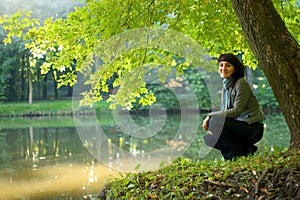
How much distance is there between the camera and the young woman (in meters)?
4.62

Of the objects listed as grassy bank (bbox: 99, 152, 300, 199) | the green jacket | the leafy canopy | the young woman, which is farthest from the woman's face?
the leafy canopy

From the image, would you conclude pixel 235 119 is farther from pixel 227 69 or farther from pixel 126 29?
pixel 126 29

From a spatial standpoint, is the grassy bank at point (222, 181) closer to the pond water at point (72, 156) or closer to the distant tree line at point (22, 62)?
the pond water at point (72, 156)

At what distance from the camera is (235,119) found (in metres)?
4.71

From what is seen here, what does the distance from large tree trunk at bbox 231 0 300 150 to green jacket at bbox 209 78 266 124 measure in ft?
1.14

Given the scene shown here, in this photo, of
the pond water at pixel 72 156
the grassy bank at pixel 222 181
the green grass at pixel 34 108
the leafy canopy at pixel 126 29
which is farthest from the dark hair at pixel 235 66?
the green grass at pixel 34 108

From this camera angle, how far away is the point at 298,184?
11.3ft

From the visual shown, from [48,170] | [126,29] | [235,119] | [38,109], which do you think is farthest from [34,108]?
[235,119]

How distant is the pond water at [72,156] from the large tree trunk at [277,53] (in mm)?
1152

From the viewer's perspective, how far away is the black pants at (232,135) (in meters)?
4.61

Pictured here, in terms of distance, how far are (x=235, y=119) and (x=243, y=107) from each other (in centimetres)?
15

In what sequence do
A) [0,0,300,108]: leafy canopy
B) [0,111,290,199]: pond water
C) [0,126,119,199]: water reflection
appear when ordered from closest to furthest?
1. [0,0,300,108]: leafy canopy
2. [0,126,119,199]: water reflection
3. [0,111,290,199]: pond water

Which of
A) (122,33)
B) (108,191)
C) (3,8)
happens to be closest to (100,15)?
(122,33)

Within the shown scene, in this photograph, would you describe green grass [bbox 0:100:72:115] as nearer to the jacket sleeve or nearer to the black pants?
the black pants
